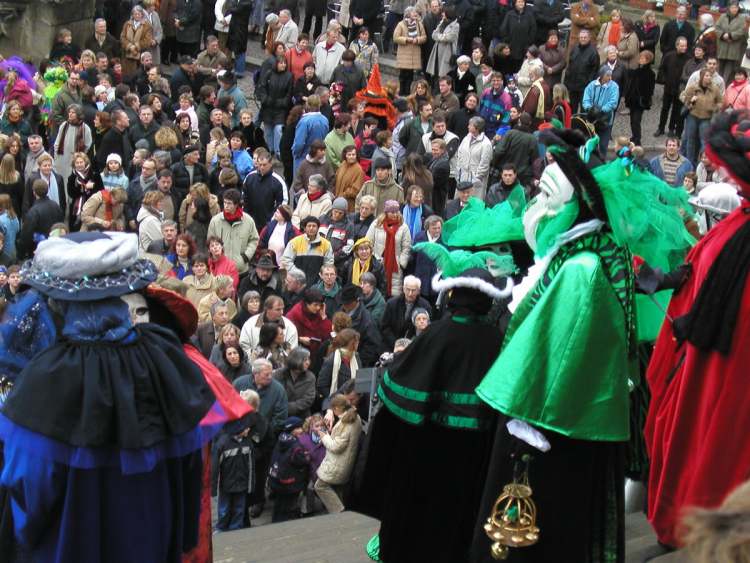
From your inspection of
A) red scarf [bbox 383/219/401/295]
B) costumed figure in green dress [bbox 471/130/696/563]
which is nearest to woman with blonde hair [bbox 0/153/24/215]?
red scarf [bbox 383/219/401/295]

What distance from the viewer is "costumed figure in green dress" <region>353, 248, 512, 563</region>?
214 inches

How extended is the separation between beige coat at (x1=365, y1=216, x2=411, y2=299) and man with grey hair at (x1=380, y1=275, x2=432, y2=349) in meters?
1.14

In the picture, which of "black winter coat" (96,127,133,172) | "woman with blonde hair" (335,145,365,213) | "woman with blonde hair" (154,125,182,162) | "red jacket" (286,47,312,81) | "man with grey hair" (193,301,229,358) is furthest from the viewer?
"red jacket" (286,47,312,81)

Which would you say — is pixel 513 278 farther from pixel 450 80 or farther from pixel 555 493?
pixel 450 80

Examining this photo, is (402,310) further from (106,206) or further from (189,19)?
(189,19)

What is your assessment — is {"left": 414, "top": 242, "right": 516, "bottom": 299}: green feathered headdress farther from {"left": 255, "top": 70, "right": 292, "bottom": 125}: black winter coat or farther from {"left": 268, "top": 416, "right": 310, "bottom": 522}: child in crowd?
{"left": 255, "top": 70, "right": 292, "bottom": 125}: black winter coat

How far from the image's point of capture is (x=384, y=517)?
5.74m

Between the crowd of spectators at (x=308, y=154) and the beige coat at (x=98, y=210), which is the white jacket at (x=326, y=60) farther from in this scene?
the beige coat at (x=98, y=210)

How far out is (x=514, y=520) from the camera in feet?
16.6

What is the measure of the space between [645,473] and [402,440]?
1090 mm

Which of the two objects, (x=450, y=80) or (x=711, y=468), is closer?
(x=711, y=468)

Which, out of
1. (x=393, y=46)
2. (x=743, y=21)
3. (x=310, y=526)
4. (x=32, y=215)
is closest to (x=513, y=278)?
(x=310, y=526)

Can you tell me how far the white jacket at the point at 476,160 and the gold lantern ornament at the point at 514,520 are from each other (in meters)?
10.0

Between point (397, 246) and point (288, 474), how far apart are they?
3.89 meters
